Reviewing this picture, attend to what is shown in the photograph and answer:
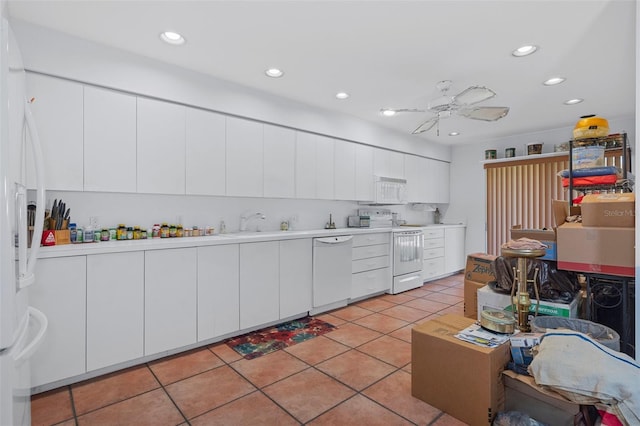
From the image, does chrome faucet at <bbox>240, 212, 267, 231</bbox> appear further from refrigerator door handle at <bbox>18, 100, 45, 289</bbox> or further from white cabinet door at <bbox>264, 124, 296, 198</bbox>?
refrigerator door handle at <bbox>18, 100, 45, 289</bbox>

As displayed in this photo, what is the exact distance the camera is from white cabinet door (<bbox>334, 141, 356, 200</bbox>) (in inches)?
175

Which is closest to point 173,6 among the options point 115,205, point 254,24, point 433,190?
point 254,24

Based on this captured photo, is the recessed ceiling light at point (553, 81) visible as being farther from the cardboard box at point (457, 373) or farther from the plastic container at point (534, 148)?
the cardboard box at point (457, 373)

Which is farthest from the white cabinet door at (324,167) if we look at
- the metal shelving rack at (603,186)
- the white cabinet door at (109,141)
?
the metal shelving rack at (603,186)

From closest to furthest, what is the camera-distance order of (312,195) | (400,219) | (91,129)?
(91,129) → (312,195) → (400,219)

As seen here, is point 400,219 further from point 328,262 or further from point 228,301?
point 228,301

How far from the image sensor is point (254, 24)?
2330 millimetres

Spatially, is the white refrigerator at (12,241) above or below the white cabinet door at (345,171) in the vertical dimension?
below

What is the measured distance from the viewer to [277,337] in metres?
3.11

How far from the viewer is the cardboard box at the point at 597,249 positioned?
1.87m

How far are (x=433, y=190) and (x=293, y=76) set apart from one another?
12.9ft

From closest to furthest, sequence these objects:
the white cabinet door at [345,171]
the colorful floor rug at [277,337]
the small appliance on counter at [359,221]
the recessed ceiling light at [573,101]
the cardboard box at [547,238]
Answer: the cardboard box at [547,238] → the colorful floor rug at [277,337] → the recessed ceiling light at [573,101] → the white cabinet door at [345,171] → the small appliance on counter at [359,221]

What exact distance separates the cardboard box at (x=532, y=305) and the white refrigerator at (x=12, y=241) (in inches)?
107

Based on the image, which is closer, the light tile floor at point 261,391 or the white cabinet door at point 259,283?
the light tile floor at point 261,391
